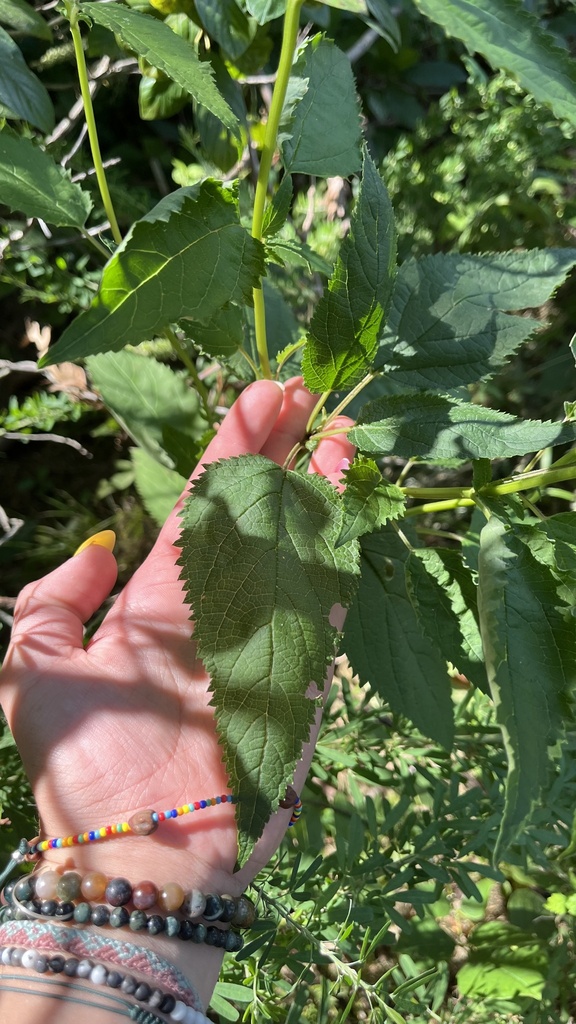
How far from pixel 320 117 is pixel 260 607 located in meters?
0.58

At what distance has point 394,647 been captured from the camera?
0.92m

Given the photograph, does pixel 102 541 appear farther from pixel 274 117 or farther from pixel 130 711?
pixel 274 117

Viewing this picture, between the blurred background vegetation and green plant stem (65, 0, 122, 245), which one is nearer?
green plant stem (65, 0, 122, 245)

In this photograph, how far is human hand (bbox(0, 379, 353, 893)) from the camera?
801mm

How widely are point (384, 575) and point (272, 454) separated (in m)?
0.22

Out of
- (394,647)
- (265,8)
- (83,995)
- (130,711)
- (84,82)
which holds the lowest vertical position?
(83,995)

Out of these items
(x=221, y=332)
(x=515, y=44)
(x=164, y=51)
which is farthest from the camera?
(x=221, y=332)

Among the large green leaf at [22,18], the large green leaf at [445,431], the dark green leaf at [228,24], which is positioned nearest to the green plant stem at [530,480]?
the large green leaf at [445,431]

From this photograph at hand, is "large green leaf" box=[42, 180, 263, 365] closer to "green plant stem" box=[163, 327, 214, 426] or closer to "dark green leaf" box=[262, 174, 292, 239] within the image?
"dark green leaf" box=[262, 174, 292, 239]

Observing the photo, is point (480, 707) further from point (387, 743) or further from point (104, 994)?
point (104, 994)

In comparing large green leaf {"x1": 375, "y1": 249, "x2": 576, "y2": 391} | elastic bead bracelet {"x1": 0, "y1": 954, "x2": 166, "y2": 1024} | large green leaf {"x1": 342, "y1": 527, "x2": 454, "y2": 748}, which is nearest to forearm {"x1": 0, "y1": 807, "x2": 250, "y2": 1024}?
elastic bead bracelet {"x1": 0, "y1": 954, "x2": 166, "y2": 1024}

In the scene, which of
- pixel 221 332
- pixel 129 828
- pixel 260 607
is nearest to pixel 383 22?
pixel 221 332

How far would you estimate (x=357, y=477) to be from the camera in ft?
2.35

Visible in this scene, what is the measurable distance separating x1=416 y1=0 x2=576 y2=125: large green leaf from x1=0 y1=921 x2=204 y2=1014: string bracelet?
811 mm
